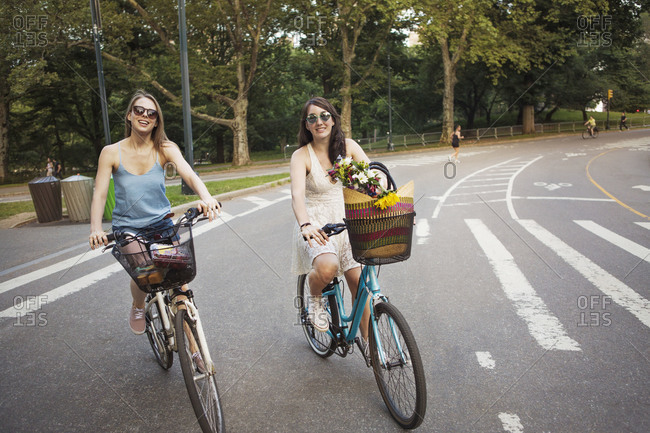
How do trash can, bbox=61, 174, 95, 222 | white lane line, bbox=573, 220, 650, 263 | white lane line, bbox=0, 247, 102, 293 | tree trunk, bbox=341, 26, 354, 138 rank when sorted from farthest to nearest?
tree trunk, bbox=341, 26, 354, 138 < trash can, bbox=61, 174, 95, 222 < white lane line, bbox=573, 220, 650, 263 < white lane line, bbox=0, 247, 102, 293

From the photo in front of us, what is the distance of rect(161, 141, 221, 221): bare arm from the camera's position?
3.15 meters

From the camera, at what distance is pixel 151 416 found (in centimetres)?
323

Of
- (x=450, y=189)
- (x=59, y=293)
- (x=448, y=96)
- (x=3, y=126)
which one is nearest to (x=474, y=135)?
(x=448, y=96)

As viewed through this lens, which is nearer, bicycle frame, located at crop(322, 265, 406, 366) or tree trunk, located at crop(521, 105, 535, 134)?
bicycle frame, located at crop(322, 265, 406, 366)

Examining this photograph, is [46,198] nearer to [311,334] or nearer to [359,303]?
[311,334]

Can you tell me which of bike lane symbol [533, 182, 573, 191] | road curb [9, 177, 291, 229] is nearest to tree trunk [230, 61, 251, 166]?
road curb [9, 177, 291, 229]

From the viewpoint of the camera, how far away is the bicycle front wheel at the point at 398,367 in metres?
2.82

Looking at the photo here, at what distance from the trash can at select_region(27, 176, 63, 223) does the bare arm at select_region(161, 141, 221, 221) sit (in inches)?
385

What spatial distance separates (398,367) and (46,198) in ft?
36.9

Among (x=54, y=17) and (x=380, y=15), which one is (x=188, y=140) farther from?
(x=380, y=15)

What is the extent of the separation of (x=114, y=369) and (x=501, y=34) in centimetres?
4014

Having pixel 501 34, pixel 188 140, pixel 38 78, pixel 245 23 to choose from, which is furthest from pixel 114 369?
pixel 501 34

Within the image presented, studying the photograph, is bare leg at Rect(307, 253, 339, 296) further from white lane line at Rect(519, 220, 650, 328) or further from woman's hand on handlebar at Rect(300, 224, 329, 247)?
white lane line at Rect(519, 220, 650, 328)

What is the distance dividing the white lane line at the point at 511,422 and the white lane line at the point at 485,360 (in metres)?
0.65
